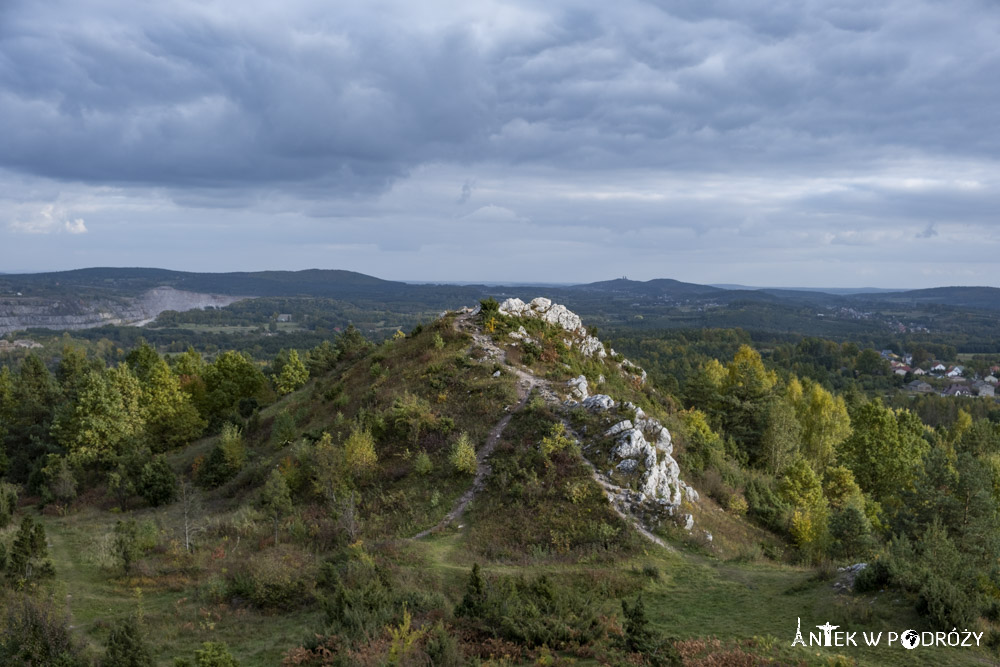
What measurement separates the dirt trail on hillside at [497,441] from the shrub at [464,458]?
1.73ft

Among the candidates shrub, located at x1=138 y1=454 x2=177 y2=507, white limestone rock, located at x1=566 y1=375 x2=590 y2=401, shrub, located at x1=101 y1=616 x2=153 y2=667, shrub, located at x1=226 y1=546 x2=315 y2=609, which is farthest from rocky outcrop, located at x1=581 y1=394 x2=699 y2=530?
shrub, located at x1=138 y1=454 x2=177 y2=507

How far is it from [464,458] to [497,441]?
275cm

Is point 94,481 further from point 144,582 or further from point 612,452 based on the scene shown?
point 612,452

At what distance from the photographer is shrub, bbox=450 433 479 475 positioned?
26.5m

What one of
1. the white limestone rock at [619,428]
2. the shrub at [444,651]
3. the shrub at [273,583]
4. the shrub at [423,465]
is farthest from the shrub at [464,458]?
the shrub at [444,651]

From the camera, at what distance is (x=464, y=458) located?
1048 inches

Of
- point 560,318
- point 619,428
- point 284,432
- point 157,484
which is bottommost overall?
point 157,484

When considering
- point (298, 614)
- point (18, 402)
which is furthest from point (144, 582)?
point (18, 402)

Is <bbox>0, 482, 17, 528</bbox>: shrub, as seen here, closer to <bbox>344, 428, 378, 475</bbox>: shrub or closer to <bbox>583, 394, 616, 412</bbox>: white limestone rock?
<bbox>344, 428, 378, 475</bbox>: shrub

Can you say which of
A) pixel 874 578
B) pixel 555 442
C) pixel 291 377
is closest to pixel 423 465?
pixel 555 442

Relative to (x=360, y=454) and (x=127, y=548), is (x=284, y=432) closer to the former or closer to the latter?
(x=360, y=454)

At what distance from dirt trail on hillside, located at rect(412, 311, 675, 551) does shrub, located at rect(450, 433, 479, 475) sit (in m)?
0.53

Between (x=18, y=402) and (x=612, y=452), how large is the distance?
176 feet

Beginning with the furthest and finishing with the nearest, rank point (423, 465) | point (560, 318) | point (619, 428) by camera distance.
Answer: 1. point (560, 318)
2. point (619, 428)
3. point (423, 465)
